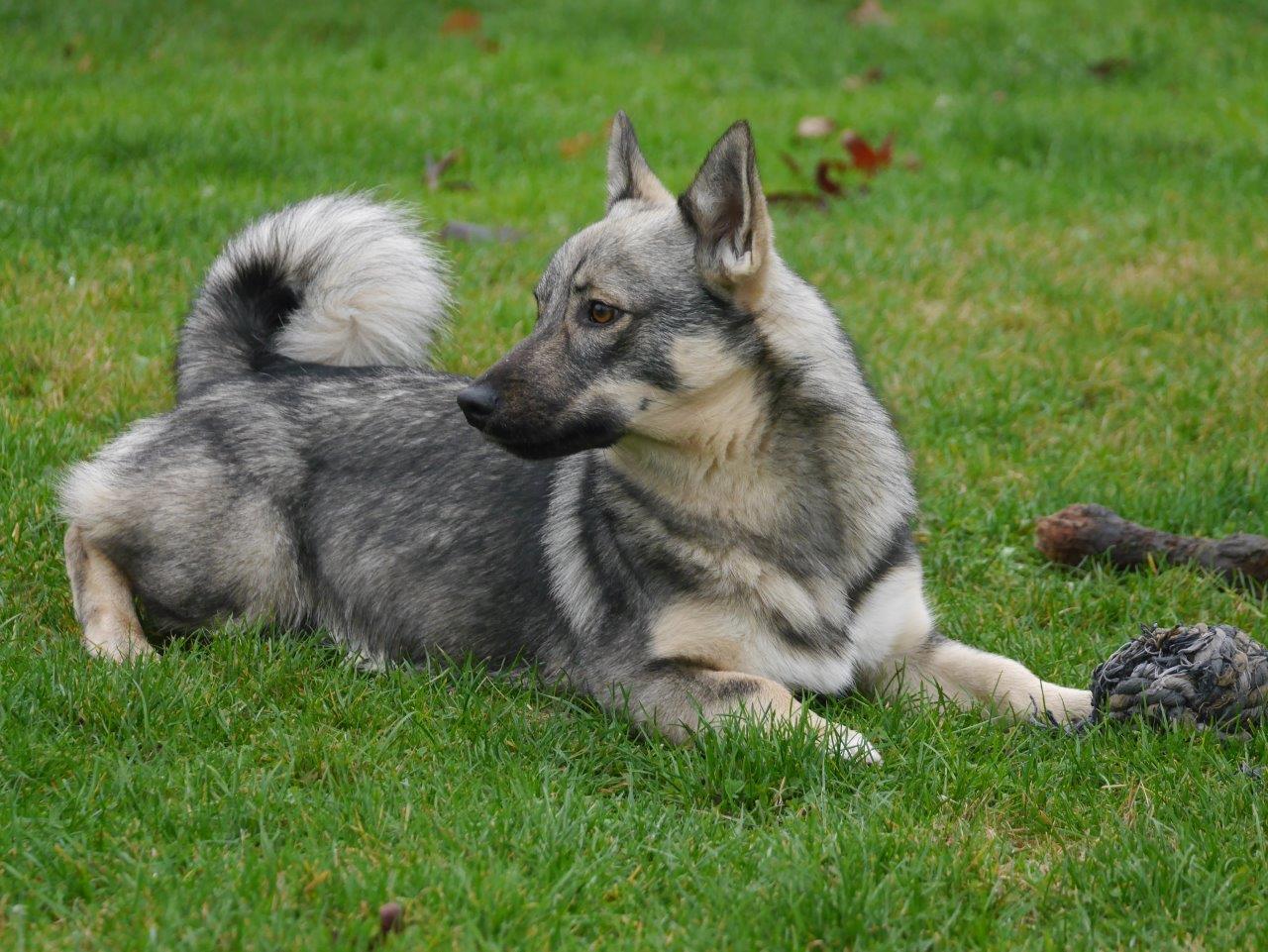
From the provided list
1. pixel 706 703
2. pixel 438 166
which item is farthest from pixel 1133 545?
pixel 438 166

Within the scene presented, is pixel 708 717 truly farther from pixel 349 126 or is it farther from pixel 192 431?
pixel 349 126

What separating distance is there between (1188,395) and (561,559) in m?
3.29

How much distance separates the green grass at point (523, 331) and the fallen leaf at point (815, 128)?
0.51 ft

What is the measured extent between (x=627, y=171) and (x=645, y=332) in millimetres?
790

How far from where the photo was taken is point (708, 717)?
3.45 m

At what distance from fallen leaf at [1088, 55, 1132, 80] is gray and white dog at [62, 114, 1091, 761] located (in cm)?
821

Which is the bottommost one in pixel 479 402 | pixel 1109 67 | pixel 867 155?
pixel 867 155

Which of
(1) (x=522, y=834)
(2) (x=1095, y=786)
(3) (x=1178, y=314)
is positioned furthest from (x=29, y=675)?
(3) (x=1178, y=314)

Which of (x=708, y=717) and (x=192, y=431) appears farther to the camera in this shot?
(x=192, y=431)

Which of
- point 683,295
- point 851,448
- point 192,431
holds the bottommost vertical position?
point 192,431

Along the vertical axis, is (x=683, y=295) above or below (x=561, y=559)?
above

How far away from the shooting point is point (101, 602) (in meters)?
4.09

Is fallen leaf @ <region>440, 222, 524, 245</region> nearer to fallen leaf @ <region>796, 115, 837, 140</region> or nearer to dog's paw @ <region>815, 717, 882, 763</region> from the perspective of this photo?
fallen leaf @ <region>796, 115, 837, 140</region>

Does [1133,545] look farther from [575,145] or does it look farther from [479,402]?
[575,145]
